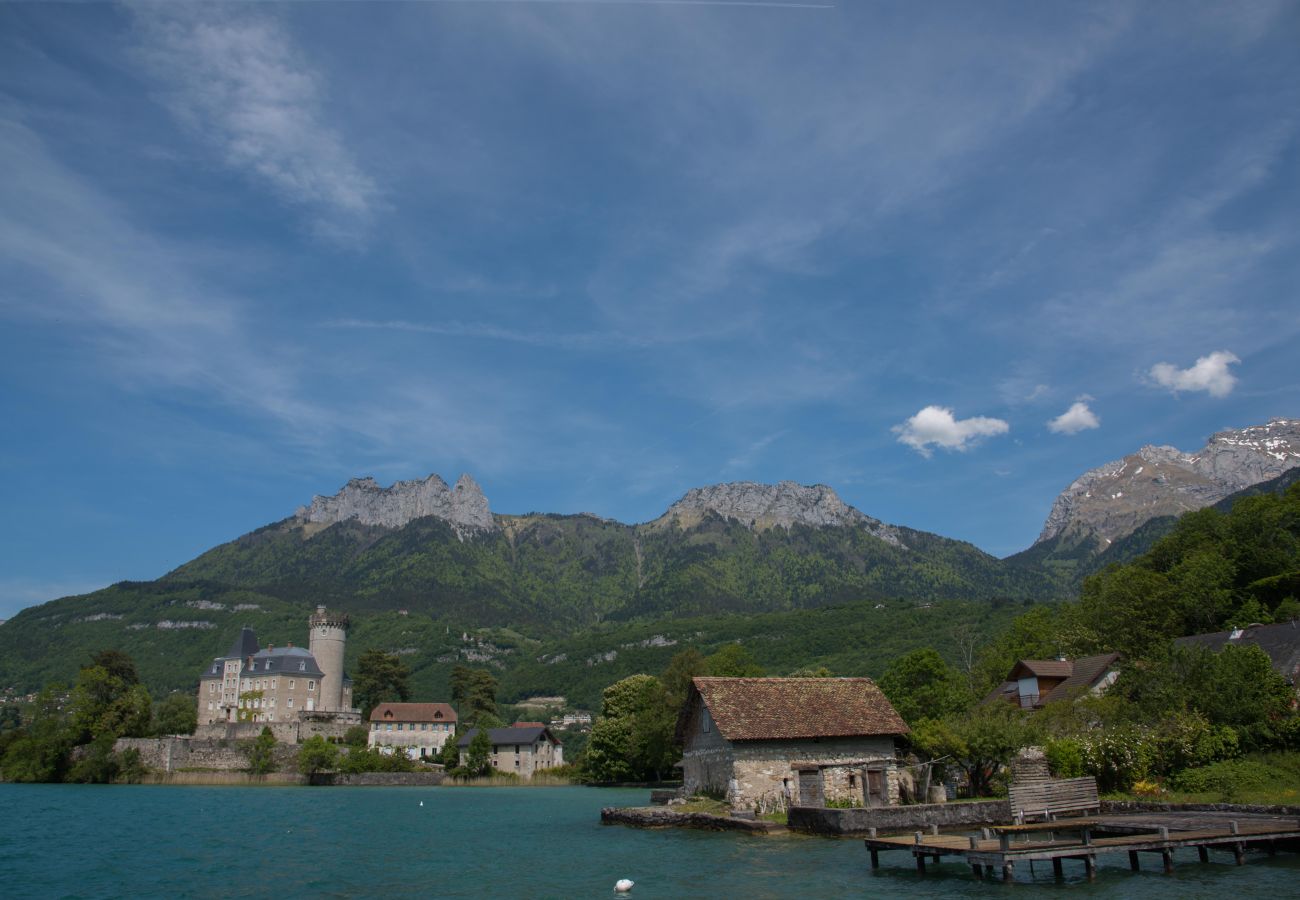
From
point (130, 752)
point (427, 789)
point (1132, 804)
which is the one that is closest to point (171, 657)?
point (130, 752)

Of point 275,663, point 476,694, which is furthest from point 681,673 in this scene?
point 275,663

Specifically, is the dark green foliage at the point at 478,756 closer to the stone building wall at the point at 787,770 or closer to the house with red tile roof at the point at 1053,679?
the house with red tile roof at the point at 1053,679

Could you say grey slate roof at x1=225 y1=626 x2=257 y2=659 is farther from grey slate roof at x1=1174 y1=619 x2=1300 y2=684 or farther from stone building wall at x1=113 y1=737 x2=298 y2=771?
grey slate roof at x1=1174 y1=619 x2=1300 y2=684

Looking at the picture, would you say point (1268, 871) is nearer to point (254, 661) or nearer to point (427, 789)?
point (427, 789)

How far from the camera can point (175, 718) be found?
9062 centimetres

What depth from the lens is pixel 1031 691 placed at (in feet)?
169

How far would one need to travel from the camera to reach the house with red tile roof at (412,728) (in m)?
103

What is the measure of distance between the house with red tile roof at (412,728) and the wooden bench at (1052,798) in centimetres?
8721

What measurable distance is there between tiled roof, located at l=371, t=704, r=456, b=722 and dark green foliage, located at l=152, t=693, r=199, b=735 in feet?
65.8

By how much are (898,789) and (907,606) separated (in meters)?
158

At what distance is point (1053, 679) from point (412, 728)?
257 feet

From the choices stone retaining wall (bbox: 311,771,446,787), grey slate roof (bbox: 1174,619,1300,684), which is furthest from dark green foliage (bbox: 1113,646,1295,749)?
stone retaining wall (bbox: 311,771,446,787)

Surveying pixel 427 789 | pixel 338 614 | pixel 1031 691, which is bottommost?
pixel 427 789

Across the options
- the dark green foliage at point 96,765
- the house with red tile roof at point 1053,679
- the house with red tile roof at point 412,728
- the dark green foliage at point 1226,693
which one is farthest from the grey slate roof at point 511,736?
the dark green foliage at point 1226,693
